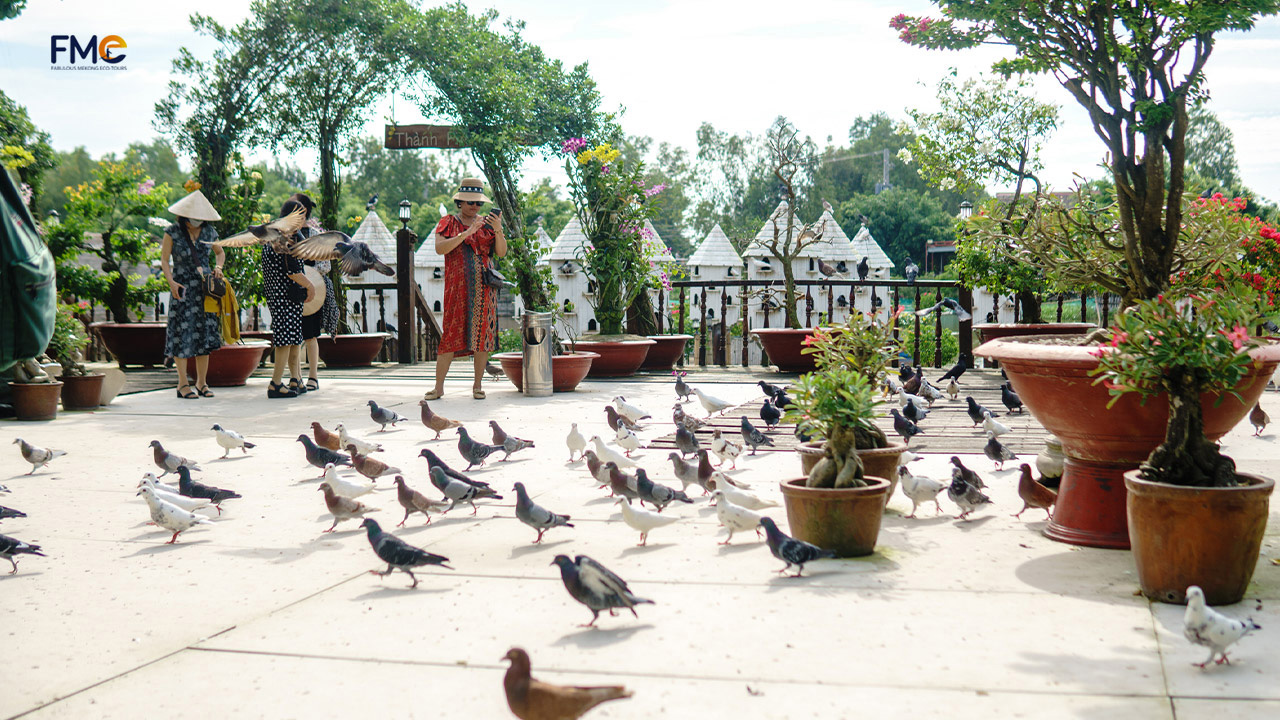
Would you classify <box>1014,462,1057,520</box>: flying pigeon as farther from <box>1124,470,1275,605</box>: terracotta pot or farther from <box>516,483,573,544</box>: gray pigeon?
<box>516,483,573,544</box>: gray pigeon

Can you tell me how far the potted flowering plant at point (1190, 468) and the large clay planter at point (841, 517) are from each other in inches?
35.9

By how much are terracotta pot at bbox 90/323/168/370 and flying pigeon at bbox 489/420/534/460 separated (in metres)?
8.96

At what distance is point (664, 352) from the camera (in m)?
13.1

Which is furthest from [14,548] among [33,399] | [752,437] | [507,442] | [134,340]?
[134,340]

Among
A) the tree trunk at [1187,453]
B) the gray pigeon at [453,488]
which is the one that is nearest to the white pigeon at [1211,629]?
the tree trunk at [1187,453]

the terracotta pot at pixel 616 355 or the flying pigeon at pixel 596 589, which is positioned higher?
the terracotta pot at pixel 616 355

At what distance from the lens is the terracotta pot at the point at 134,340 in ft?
44.1

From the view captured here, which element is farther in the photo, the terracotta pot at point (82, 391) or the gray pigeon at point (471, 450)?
the terracotta pot at point (82, 391)

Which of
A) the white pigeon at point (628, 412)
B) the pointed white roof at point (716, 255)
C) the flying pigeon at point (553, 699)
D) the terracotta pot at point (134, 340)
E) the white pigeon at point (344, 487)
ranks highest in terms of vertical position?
the pointed white roof at point (716, 255)

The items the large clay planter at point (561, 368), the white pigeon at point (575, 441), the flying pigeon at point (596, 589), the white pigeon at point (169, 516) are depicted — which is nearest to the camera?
the flying pigeon at point (596, 589)

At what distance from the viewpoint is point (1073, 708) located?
240 cm

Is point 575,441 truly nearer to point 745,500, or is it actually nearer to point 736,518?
point 745,500

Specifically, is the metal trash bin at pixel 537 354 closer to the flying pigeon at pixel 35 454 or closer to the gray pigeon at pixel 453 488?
the flying pigeon at pixel 35 454

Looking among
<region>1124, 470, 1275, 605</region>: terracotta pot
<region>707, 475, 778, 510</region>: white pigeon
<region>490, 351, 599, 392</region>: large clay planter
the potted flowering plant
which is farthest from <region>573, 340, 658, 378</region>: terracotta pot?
<region>1124, 470, 1275, 605</region>: terracotta pot
